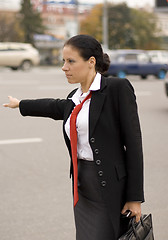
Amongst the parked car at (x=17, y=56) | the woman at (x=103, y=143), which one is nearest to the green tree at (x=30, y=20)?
the parked car at (x=17, y=56)

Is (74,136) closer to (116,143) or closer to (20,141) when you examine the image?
(116,143)

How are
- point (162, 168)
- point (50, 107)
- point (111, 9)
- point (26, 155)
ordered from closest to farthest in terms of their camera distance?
point (50, 107) < point (162, 168) < point (26, 155) < point (111, 9)

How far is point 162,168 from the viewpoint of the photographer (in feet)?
19.3

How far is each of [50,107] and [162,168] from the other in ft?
11.4

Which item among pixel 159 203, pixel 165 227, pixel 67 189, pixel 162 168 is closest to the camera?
pixel 165 227

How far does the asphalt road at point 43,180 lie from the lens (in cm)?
405

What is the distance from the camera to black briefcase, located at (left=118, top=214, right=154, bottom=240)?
2.30m

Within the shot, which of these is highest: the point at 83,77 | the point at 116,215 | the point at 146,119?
the point at 83,77

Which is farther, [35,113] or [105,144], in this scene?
[35,113]

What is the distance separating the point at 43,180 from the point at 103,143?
3.18m

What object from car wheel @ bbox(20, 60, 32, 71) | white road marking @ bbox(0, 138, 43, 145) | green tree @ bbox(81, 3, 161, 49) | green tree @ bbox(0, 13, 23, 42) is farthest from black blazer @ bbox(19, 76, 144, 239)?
green tree @ bbox(0, 13, 23, 42)

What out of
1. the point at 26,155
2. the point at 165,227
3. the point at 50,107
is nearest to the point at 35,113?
the point at 50,107

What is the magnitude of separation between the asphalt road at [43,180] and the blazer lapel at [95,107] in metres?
1.76

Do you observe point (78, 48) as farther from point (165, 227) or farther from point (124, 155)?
point (165, 227)
